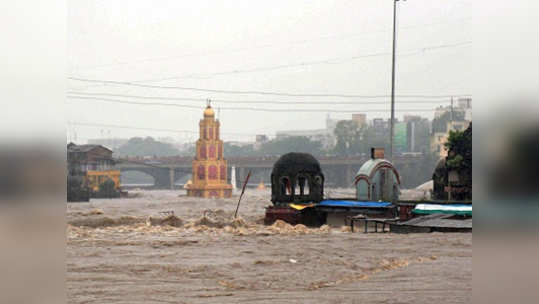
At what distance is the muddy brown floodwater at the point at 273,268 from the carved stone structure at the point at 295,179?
2052mm

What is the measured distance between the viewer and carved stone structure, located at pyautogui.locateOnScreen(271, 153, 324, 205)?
70.1 ft

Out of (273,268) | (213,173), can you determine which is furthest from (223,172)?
(273,268)

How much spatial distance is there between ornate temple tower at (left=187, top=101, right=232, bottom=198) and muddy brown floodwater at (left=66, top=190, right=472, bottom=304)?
29.8 meters

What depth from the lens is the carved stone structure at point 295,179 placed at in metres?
21.4

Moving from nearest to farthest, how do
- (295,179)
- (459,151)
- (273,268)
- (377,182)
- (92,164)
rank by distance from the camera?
(273,268)
(295,179)
(377,182)
(459,151)
(92,164)

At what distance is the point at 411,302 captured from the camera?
7902 millimetres

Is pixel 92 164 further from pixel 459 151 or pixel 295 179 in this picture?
pixel 459 151

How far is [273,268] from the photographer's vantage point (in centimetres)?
1141

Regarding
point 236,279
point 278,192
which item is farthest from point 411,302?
point 278,192

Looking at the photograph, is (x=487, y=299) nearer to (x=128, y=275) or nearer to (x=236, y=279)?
(x=236, y=279)

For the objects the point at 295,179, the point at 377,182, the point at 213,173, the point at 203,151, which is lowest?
the point at 213,173

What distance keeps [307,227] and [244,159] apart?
37593mm

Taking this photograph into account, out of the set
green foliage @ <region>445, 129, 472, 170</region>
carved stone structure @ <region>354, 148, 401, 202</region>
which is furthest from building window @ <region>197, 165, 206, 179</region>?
green foliage @ <region>445, 129, 472, 170</region>

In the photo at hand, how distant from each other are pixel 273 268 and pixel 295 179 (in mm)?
10263
